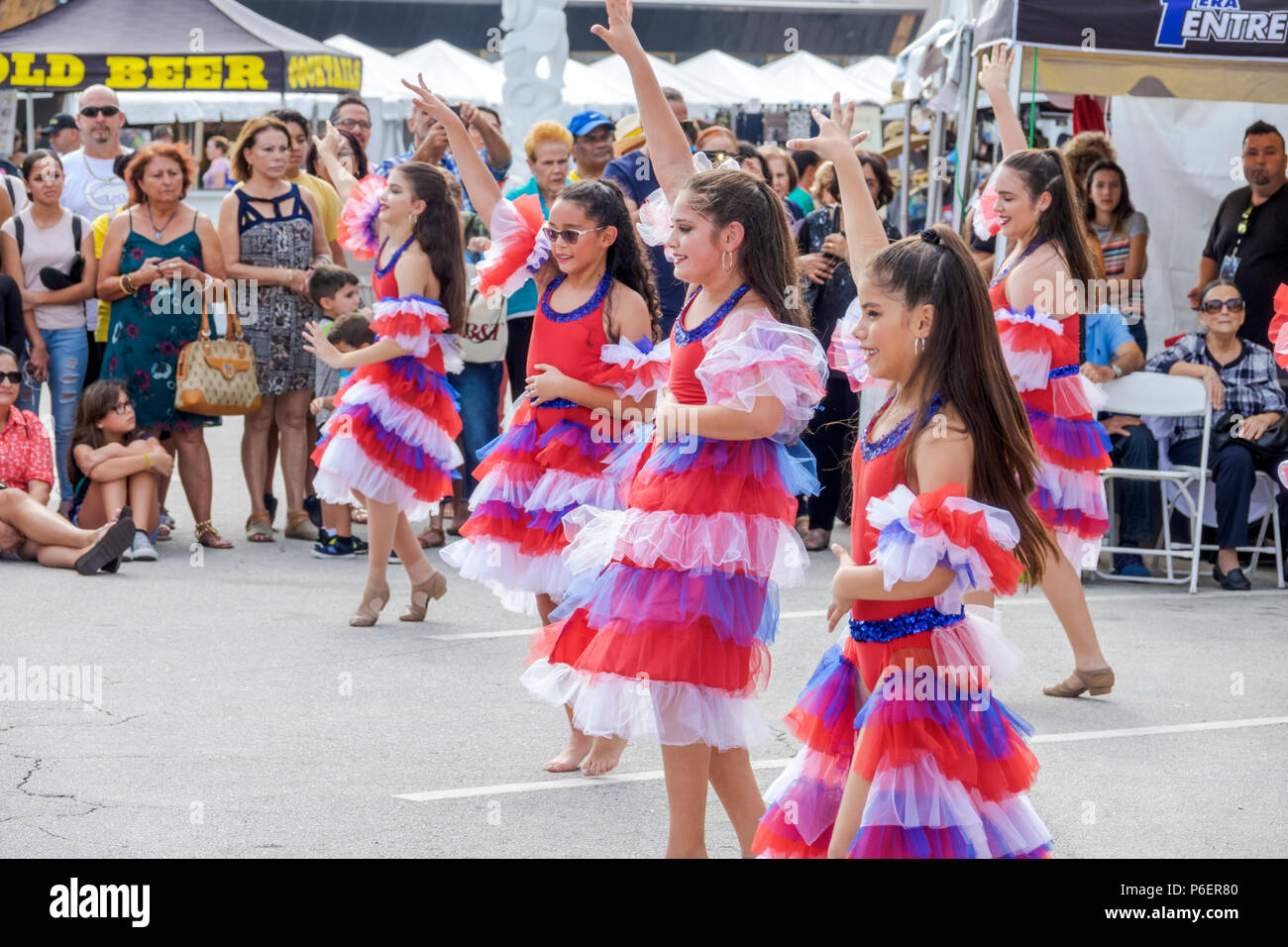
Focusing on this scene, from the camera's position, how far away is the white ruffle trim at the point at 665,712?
12.5ft

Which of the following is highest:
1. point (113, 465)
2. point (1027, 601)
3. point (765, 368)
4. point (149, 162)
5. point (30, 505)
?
point (149, 162)

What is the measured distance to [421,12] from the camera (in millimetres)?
37406

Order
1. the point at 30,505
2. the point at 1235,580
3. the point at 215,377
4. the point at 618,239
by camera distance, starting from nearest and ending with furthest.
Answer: the point at 618,239
the point at 30,505
the point at 1235,580
the point at 215,377

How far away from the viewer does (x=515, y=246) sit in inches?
210

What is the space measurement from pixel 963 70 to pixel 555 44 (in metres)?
10.3

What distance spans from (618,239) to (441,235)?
2.09 metres

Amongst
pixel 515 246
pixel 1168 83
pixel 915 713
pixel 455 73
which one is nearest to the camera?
pixel 915 713

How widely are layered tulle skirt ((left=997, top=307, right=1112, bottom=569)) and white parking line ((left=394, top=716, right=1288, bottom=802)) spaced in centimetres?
82

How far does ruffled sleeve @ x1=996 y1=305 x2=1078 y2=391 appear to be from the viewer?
247 inches

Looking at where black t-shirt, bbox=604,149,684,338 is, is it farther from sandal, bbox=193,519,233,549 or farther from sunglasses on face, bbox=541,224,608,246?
sandal, bbox=193,519,233,549

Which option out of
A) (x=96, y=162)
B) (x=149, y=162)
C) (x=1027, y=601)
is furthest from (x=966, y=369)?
(x=96, y=162)

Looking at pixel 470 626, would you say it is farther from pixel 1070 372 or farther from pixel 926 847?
pixel 926 847

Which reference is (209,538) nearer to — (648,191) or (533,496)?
(648,191)

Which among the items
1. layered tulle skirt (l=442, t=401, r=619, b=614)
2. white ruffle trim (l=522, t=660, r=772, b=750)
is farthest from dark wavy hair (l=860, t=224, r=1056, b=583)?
layered tulle skirt (l=442, t=401, r=619, b=614)
